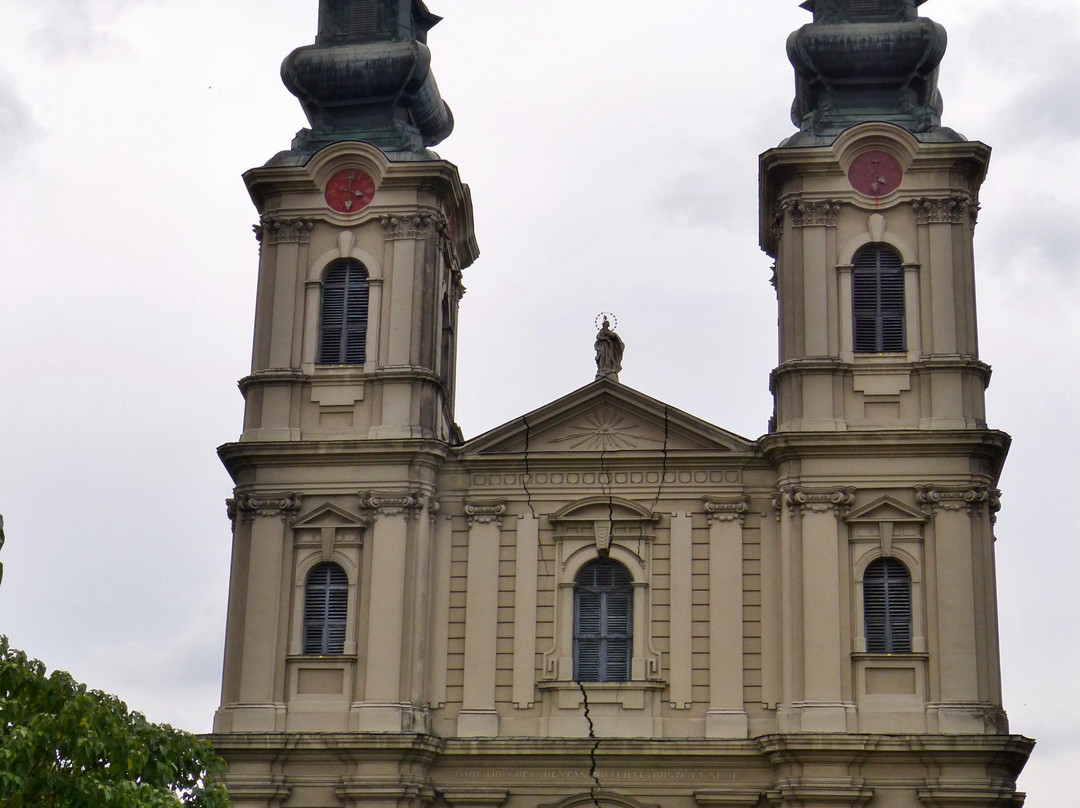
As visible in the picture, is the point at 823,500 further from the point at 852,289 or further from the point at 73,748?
the point at 73,748

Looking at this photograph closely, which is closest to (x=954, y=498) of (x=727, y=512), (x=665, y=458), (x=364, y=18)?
(x=727, y=512)

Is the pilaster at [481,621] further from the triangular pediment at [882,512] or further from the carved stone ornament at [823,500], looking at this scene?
the triangular pediment at [882,512]

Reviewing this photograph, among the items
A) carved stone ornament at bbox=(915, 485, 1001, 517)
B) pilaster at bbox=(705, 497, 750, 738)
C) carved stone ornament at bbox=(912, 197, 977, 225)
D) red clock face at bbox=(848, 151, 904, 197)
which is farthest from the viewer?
red clock face at bbox=(848, 151, 904, 197)

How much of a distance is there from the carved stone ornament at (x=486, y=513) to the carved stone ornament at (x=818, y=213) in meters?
5.74

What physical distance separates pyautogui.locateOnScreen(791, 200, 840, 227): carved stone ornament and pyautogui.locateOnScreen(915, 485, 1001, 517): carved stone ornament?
413 centimetres

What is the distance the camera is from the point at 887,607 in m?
27.5

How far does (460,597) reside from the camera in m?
28.4

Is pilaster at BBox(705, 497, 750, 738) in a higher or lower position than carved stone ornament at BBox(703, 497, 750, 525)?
lower

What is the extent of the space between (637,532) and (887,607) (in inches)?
137

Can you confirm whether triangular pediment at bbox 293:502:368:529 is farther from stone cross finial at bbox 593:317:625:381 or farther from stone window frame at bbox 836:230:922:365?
stone window frame at bbox 836:230:922:365

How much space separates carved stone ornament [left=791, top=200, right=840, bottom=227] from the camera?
96.3 ft

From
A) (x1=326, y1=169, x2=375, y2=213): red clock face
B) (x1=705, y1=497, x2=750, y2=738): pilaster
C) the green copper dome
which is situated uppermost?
the green copper dome

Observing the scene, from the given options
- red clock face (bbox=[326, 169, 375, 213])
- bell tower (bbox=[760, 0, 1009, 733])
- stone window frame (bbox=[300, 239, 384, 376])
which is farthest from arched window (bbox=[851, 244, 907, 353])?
red clock face (bbox=[326, 169, 375, 213])

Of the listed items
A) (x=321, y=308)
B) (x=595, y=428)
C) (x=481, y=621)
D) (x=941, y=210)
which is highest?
(x=941, y=210)
